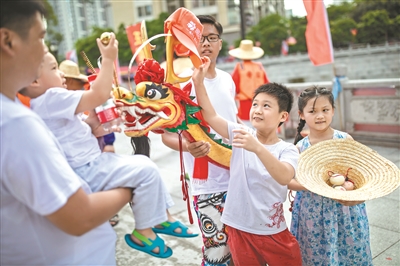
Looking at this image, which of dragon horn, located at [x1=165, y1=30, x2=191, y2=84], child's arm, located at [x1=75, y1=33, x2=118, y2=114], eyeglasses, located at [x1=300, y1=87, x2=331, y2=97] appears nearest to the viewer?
child's arm, located at [x1=75, y1=33, x2=118, y2=114]

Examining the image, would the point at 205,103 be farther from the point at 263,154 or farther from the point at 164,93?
the point at 263,154

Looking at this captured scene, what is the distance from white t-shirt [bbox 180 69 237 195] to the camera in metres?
2.25

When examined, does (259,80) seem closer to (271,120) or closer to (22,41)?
(271,120)

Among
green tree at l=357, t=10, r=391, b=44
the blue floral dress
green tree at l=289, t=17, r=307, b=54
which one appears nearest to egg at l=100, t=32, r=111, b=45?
the blue floral dress

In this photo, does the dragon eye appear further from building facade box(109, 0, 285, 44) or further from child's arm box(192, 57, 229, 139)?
building facade box(109, 0, 285, 44)

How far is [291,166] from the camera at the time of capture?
1.85 m

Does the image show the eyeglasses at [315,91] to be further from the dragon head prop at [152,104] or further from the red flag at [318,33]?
the red flag at [318,33]

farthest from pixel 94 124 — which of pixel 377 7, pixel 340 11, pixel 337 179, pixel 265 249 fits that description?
pixel 340 11

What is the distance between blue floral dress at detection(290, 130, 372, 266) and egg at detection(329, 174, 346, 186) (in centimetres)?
26

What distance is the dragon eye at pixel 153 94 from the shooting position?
164 centimetres

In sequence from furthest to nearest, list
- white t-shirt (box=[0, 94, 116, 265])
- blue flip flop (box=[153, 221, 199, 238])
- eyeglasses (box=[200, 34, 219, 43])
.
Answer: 1. eyeglasses (box=[200, 34, 219, 43])
2. blue flip flop (box=[153, 221, 199, 238])
3. white t-shirt (box=[0, 94, 116, 265])

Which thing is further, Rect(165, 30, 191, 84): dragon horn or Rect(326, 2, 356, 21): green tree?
Rect(326, 2, 356, 21): green tree

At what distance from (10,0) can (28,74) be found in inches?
8.0

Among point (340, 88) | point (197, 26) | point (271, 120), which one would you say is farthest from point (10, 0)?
point (340, 88)
